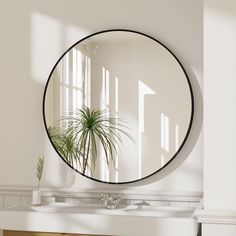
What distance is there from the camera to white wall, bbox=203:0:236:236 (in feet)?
9.11

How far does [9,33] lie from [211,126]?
1.73 m

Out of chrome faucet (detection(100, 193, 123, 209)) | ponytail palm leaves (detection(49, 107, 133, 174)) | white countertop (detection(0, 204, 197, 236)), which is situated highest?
ponytail palm leaves (detection(49, 107, 133, 174))

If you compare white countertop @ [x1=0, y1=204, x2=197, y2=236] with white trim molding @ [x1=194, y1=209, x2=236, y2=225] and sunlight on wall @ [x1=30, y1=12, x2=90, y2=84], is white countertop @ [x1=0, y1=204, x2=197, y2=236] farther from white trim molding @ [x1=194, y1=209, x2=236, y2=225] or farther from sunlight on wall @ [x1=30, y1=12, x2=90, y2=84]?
sunlight on wall @ [x1=30, y1=12, x2=90, y2=84]

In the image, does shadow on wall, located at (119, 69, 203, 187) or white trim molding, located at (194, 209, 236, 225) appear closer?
white trim molding, located at (194, 209, 236, 225)

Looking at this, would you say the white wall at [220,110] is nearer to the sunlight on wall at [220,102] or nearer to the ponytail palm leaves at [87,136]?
the sunlight on wall at [220,102]

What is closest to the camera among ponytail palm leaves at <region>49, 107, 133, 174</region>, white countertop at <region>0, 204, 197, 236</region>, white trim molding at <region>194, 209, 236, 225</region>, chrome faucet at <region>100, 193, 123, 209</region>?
white trim molding at <region>194, 209, 236, 225</region>

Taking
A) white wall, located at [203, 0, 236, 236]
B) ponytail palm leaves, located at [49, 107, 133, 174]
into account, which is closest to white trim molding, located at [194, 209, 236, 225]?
white wall, located at [203, 0, 236, 236]

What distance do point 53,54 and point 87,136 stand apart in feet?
1.99

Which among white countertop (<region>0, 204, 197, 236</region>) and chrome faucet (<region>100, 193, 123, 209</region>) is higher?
chrome faucet (<region>100, 193, 123, 209</region>)

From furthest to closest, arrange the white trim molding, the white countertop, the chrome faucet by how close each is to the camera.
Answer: the chrome faucet, the white countertop, the white trim molding

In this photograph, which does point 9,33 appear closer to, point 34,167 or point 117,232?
point 34,167

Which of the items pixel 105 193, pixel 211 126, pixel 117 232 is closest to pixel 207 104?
pixel 211 126

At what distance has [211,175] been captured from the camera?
110 inches

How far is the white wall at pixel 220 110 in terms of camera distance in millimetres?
2775
